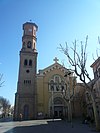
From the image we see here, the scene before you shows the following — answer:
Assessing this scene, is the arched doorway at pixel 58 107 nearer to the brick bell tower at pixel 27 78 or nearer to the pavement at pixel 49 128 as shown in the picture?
the brick bell tower at pixel 27 78

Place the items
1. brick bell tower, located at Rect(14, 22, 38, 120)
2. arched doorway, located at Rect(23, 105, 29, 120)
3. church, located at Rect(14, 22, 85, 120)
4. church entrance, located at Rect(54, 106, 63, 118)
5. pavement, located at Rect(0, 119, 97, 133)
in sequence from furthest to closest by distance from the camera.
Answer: church entrance, located at Rect(54, 106, 63, 118) → church, located at Rect(14, 22, 85, 120) → brick bell tower, located at Rect(14, 22, 38, 120) → arched doorway, located at Rect(23, 105, 29, 120) → pavement, located at Rect(0, 119, 97, 133)

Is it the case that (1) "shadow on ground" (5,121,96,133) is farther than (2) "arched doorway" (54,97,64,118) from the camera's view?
No

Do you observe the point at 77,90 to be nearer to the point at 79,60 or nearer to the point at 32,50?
the point at 32,50

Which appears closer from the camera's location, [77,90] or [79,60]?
[79,60]

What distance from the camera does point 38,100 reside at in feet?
138

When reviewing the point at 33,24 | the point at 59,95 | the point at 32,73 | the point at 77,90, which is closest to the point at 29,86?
the point at 32,73

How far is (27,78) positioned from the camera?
43.8 m

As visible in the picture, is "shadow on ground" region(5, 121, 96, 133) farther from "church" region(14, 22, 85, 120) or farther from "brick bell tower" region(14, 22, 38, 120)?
"church" region(14, 22, 85, 120)

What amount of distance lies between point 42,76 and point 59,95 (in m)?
6.68

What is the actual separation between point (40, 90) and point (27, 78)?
4.61 meters

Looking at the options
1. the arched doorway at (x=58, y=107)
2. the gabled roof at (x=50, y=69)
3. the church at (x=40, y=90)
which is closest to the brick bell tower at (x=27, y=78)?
the church at (x=40, y=90)

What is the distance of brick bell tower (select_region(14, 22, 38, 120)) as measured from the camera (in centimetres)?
4066

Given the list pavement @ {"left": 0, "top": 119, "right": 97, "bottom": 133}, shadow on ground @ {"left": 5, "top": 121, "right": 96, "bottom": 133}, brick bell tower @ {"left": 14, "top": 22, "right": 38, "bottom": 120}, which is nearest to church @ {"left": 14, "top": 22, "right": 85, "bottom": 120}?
brick bell tower @ {"left": 14, "top": 22, "right": 38, "bottom": 120}

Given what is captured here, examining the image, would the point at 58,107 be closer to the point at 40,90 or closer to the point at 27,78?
the point at 40,90
